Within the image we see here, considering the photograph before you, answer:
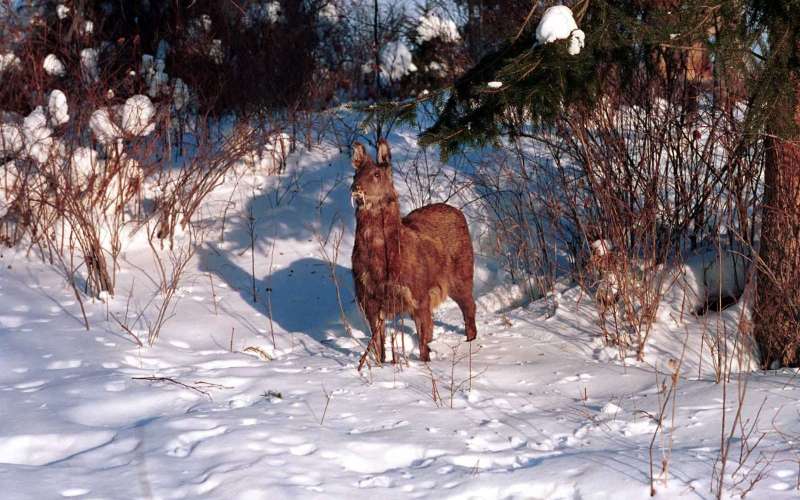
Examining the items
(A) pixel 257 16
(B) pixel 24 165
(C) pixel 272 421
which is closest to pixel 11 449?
(C) pixel 272 421

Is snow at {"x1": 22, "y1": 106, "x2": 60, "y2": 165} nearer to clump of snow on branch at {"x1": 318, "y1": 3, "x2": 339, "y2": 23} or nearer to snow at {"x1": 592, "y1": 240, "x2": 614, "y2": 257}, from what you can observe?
snow at {"x1": 592, "y1": 240, "x2": 614, "y2": 257}

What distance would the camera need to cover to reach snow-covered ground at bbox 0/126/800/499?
11.3 feet

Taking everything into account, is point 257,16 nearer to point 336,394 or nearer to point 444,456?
point 336,394

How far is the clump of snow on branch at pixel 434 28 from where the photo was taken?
14133 mm

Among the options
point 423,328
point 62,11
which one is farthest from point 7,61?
point 423,328

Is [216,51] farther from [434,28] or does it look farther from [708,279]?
[708,279]

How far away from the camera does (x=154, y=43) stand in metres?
11.8

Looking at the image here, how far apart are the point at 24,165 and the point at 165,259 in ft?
5.53

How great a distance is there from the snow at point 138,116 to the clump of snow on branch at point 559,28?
4678 millimetres

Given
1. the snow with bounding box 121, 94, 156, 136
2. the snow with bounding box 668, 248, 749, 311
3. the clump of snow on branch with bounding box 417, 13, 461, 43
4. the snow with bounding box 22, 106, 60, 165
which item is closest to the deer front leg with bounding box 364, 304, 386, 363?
the snow with bounding box 668, 248, 749, 311

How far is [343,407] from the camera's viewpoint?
4.57m

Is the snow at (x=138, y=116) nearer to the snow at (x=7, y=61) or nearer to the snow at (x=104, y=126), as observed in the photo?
the snow at (x=104, y=126)

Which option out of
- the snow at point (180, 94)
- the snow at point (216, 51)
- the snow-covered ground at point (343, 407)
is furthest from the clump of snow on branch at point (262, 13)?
the snow-covered ground at point (343, 407)

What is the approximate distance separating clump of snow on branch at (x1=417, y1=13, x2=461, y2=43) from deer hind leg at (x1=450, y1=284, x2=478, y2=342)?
8.09 m
